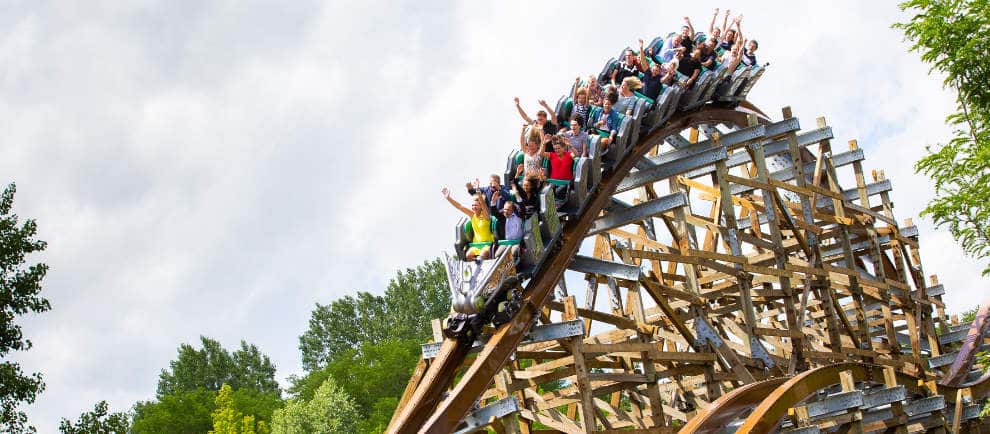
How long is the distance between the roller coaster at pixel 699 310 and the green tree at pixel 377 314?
2553 centimetres

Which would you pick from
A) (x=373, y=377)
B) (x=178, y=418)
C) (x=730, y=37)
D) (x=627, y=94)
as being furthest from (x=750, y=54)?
(x=178, y=418)

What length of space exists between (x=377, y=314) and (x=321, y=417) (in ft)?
52.2

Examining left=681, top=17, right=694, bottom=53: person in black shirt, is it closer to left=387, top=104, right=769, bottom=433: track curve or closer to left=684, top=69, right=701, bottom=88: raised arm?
left=684, top=69, right=701, bottom=88: raised arm

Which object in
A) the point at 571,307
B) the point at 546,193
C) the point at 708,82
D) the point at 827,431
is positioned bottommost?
the point at 827,431

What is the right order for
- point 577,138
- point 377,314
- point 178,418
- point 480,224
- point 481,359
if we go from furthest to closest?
point 377,314, point 178,418, point 577,138, point 480,224, point 481,359

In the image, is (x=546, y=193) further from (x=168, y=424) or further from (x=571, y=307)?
(x=168, y=424)

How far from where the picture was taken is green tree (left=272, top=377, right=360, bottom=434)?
80.1 ft

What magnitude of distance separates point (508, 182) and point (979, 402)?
5.72 meters

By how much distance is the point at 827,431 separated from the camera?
36.9 ft

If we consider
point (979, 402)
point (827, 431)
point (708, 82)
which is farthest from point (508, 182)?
point (979, 402)

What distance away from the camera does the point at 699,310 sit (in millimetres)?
9852

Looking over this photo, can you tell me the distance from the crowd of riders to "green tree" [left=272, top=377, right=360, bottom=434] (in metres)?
14.1

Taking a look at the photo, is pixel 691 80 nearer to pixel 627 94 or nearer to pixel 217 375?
pixel 627 94

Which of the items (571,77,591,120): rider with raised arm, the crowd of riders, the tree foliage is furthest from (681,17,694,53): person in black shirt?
the tree foliage
